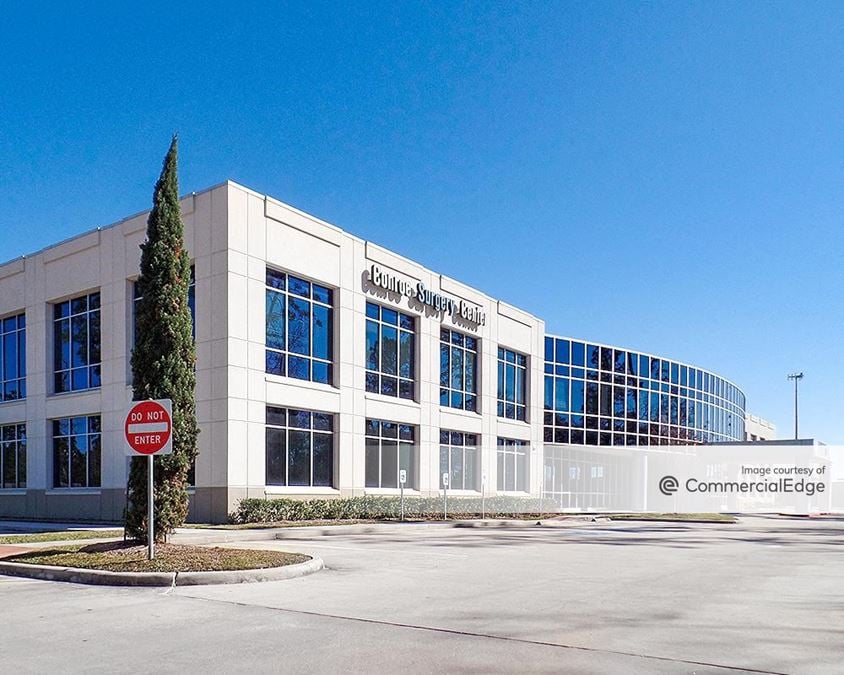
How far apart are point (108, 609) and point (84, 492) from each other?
2013 centimetres

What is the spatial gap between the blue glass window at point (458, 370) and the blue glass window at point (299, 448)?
25.8 ft

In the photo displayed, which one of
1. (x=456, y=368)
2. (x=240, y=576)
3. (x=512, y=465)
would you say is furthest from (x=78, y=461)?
(x=512, y=465)

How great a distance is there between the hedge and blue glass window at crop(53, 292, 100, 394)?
26.2ft

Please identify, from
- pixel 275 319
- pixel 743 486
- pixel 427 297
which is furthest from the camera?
pixel 743 486

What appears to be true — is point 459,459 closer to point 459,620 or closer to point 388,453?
point 388,453

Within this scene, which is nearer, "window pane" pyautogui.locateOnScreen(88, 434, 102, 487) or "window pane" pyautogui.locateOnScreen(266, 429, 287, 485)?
"window pane" pyautogui.locateOnScreen(266, 429, 287, 485)

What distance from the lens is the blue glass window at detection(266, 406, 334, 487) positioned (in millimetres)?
26069

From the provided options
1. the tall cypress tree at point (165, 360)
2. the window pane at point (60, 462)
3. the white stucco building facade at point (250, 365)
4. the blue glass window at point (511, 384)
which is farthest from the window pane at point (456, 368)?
the tall cypress tree at point (165, 360)

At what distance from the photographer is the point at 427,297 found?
33.8 m

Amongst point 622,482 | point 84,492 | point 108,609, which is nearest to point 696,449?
point 622,482

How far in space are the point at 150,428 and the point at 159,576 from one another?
244cm

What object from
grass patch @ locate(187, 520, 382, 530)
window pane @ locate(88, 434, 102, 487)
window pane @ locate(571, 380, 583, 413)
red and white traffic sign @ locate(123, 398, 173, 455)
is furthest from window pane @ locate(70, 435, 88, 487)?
window pane @ locate(571, 380, 583, 413)

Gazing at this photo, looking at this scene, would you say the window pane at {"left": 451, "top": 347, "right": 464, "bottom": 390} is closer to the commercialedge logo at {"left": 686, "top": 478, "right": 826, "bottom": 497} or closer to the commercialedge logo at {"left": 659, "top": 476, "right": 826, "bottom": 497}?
the commercialedge logo at {"left": 659, "top": 476, "right": 826, "bottom": 497}

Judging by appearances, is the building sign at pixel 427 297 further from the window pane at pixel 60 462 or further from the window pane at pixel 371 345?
the window pane at pixel 60 462
